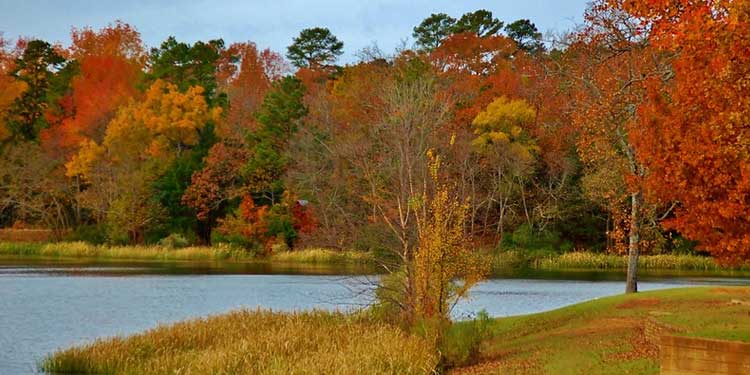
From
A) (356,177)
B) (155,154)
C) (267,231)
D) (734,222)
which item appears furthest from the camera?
(155,154)

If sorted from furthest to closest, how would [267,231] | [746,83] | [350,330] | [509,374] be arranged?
[267,231] < [350,330] < [509,374] < [746,83]

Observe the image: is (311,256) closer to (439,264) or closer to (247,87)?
(247,87)

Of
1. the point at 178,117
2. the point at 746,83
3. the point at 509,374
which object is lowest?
the point at 509,374

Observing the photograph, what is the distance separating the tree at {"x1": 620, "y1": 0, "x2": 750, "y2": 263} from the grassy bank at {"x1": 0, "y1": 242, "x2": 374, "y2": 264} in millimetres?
39967

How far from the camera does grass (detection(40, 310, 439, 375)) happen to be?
61.3 feet

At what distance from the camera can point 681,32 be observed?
16719 mm

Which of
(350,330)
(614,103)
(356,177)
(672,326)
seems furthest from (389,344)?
(356,177)

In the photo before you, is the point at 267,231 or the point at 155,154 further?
the point at 155,154

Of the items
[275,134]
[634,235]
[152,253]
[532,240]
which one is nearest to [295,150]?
[275,134]

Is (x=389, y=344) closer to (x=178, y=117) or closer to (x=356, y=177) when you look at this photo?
(x=356, y=177)

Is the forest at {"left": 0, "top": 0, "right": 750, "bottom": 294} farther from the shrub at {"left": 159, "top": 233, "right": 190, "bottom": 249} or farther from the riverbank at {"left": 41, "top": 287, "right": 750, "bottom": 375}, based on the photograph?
the riverbank at {"left": 41, "top": 287, "right": 750, "bottom": 375}

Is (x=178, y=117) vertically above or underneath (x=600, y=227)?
above

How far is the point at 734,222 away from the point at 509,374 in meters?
5.51

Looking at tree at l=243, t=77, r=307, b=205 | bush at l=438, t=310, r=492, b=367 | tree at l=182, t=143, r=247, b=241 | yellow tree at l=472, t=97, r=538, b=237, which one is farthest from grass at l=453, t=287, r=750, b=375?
tree at l=182, t=143, r=247, b=241
